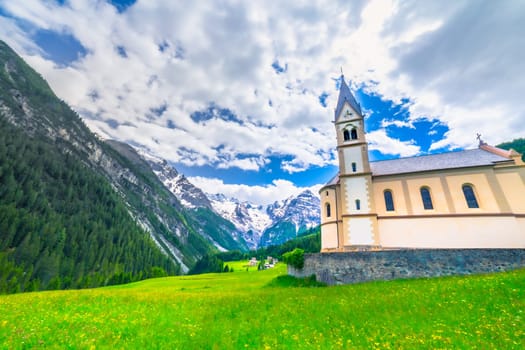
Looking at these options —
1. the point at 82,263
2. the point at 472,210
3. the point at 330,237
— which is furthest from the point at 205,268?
the point at 472,210

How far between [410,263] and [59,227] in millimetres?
159447

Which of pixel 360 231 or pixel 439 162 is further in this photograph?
pixel 439 162

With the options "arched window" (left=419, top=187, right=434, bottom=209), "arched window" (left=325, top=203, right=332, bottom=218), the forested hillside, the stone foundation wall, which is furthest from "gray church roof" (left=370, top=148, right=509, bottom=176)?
the forested hillside

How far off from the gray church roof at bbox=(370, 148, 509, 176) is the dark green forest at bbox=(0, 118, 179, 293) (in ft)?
360

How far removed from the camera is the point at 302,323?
1115cm

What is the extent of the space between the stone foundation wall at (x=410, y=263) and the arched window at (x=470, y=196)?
12143mm

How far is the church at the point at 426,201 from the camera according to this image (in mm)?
29719

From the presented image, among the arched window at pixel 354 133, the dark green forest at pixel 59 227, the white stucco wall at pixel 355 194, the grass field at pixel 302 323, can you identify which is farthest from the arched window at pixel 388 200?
the dark green forest at pixel 59 227

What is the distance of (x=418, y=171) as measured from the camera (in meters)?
34.0

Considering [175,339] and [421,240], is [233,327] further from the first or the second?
[421,240]

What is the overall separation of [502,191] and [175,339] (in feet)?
136

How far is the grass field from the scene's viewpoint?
8.70 meters

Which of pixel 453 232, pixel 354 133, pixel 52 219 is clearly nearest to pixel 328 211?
pixel 354 133

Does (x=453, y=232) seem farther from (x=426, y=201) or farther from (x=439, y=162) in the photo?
(x=439, y=162)
